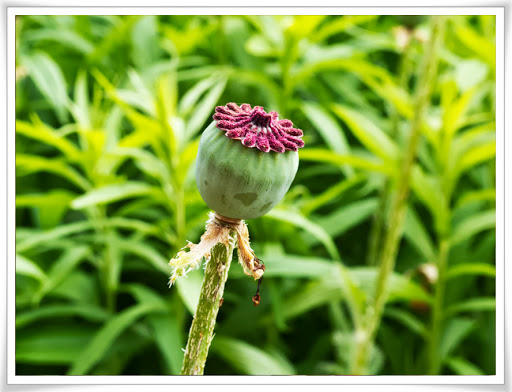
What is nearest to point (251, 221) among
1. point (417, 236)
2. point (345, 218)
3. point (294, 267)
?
point (294, 267)

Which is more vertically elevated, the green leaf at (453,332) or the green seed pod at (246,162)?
the green seed pod at (246,162)

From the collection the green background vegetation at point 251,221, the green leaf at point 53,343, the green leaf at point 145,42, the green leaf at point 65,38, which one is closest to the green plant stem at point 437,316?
the green background vegetation at point 251,221

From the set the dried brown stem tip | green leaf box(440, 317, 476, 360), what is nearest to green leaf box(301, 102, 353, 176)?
green leaf box(440, 317, 476, 360)

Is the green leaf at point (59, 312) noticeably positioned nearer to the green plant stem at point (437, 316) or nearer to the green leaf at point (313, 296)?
the green leaf at point (313, 296)

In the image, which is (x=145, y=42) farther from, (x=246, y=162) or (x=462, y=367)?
(x=246, y=162)

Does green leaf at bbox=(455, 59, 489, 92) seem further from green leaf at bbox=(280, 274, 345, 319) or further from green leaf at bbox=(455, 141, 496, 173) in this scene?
green leaf at bbox=(280, 274, 345, 319)

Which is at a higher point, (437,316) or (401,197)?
(401,197)
